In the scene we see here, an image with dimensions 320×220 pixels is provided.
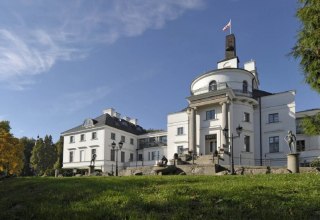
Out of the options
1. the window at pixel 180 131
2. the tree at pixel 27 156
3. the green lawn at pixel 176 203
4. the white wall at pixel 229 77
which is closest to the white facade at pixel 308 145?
the white wall at pixel 229 77

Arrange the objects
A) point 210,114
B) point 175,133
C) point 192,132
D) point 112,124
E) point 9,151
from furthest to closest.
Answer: point 112,124 → point 175,133 → point 210,114 → point 192,132 → point 9,151

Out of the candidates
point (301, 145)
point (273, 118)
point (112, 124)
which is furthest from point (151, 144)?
point (301, 145)

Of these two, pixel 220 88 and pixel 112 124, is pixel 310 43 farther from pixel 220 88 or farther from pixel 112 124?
pixel 112 124

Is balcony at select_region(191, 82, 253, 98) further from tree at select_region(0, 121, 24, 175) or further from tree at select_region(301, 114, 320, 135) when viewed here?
tree at select_region(301, 114, 320, 135)

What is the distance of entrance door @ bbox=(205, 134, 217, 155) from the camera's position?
4100cm

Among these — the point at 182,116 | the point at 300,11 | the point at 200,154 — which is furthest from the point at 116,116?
the point at 300,11

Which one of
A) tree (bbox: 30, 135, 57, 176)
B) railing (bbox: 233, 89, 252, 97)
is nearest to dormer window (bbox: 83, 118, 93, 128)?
tree (bbox: 30, 135, 57, 176)

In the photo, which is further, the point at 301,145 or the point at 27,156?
the point at 27,156

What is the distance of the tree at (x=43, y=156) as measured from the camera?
68688 mm

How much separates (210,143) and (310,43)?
2785 cm

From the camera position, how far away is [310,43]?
47.1 ft

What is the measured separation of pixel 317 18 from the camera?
14172 millimetres

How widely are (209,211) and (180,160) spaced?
90.8 feet

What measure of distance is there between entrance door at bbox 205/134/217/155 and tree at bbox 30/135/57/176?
39.0 metres
